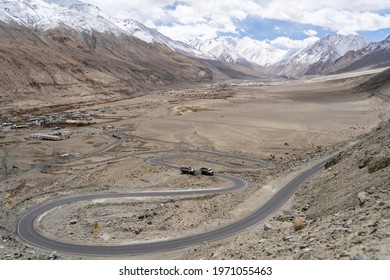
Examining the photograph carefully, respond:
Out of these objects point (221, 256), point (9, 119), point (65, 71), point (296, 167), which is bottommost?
point (221, 256)

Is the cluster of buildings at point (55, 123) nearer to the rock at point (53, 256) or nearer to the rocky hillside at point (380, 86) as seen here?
the rock at point (53, 256)

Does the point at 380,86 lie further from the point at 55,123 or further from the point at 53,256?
the point at 53,256

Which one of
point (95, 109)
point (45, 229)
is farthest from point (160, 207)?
point (95, 109)

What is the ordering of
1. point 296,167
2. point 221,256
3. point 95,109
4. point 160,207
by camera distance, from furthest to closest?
1. point 95,109
2. point 296,167
3. point 160,207
4. point 221,256

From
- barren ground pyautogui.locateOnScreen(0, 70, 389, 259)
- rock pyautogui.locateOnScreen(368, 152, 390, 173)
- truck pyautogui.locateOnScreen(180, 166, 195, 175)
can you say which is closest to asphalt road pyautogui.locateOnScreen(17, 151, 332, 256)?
barren ground pyautogui.locateOnScreen(0, 70, 389, 259)

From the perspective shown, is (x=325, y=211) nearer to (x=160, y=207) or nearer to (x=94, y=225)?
(x=160, y=207)

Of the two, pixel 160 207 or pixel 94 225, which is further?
pixel 160 207

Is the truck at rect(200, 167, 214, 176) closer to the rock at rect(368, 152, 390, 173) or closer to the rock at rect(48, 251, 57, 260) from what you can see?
the rock at rect(368, 152, 390, 173)

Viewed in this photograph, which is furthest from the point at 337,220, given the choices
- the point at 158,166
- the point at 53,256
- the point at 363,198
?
the point at 158,166
